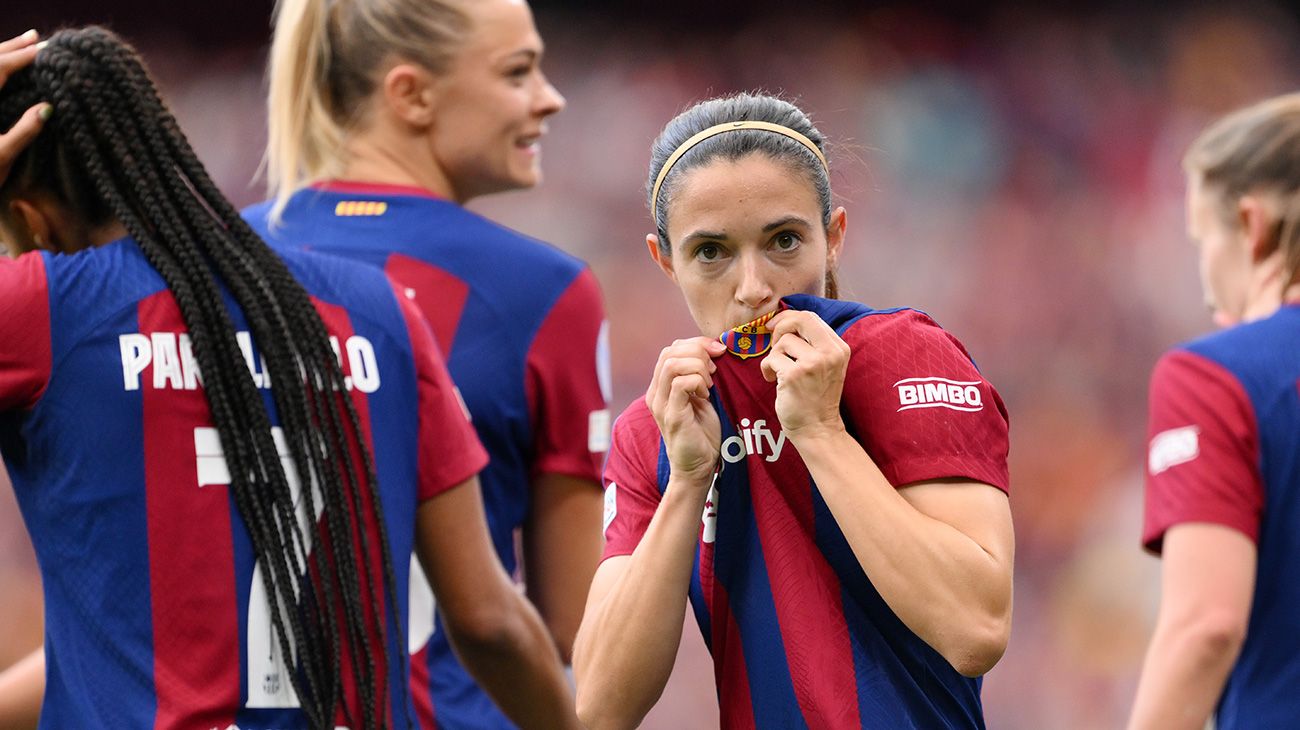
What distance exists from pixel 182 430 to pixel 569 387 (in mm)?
1196

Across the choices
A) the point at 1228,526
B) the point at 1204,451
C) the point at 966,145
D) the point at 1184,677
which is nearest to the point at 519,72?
the point at 1204,451

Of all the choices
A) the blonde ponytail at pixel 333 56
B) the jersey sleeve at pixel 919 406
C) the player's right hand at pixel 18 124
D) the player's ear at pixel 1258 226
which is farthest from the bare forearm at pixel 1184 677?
the player's right hand at pixel 18 124

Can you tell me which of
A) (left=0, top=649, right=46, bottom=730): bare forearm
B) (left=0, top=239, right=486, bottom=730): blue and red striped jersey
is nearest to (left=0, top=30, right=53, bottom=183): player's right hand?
(left=0, top=239, right=486, bottom=730): blue and red striped jersey

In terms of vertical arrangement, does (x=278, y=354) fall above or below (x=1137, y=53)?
below

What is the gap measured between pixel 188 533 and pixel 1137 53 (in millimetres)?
6940

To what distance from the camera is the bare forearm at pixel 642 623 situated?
2096 mm

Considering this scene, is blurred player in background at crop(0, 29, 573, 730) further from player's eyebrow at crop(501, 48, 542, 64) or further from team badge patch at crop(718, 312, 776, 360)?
player's eyebrow at crop(501, 48, 542, 64)

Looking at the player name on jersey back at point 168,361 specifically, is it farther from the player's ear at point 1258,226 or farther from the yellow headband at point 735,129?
the player's ear at point 1258,226

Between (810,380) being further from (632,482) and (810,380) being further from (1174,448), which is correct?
(1174,448)

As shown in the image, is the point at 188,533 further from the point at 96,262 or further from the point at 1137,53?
the point at 1137,53

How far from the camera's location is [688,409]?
82.5 inches

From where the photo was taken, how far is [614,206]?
8.02m

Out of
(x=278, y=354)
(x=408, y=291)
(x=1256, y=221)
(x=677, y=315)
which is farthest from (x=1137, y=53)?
(x=278, y=354)

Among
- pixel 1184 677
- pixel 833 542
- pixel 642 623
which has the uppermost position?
pixel 833 542
